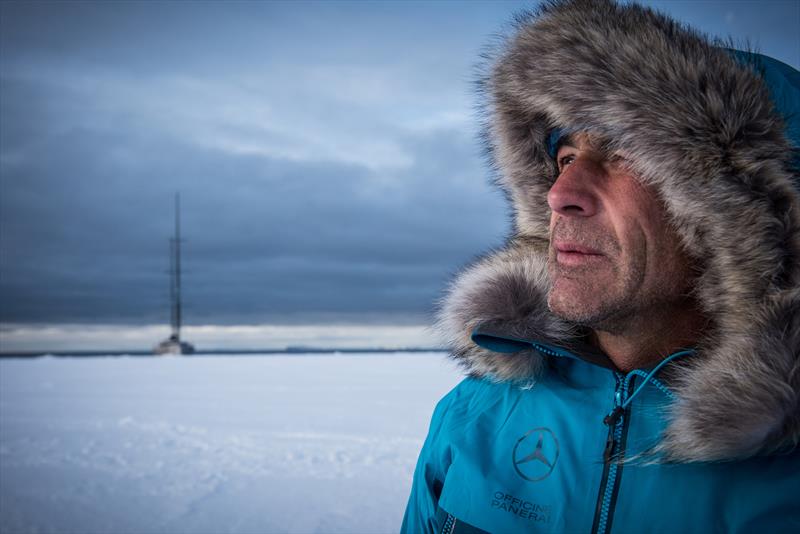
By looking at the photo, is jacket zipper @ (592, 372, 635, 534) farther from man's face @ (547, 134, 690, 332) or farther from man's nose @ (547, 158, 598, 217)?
man's nose @ (547, 158, 598, 217)

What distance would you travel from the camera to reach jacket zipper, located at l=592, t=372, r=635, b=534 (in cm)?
134

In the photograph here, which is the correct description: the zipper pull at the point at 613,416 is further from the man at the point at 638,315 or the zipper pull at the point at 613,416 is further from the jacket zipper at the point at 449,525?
the jacket zipper at the point at 449,525

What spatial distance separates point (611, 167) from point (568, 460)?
839mm

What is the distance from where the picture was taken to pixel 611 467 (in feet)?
4.48

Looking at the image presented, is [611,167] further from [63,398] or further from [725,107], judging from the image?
[63,398]

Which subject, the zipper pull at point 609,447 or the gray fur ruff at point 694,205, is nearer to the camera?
the gray fur ruff at point 694,205

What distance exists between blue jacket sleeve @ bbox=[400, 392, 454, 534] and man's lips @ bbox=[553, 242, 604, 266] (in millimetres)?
609

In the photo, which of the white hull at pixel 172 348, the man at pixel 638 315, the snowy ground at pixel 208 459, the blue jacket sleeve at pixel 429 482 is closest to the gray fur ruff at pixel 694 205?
the man at pixel 638 315

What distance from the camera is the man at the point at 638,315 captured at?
1.27m

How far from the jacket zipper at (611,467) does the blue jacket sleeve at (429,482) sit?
461 mm

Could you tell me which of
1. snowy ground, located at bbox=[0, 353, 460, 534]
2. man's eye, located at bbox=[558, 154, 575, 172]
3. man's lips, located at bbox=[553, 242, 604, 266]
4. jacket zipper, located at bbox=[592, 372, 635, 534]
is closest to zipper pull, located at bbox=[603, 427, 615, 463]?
jacket zipper, located at bbox=[592, 372, 635, 534]

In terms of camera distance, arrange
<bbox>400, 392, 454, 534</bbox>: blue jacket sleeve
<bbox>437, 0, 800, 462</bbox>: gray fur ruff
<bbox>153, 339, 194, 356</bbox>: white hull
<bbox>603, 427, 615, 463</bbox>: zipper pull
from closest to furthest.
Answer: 1. <bbox>437, 0, 800, 462</bbox>: gray fur ruff
2. <bbox>603, 427, 615, 463</bbox>: zipper pull
3. <bbox>400, 392, 454, 534</bbox>: blue jacket sleeve
4. <bbox>153, 339, 194, 356</bbox>: white hull

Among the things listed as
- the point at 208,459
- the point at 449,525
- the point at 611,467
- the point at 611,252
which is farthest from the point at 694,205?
the point at 208,459

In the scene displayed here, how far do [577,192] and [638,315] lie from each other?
0.39 meters
